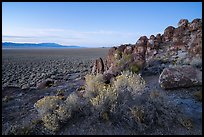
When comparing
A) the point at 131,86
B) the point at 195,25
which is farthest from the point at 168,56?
the point at 131,86

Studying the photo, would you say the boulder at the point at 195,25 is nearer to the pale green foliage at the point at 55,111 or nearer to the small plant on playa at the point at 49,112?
the pale green foliage at the point at 55,111

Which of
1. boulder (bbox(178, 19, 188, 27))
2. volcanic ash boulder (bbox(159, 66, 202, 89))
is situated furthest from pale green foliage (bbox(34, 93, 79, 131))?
boulder (bbox(178, 19, 188, 27))

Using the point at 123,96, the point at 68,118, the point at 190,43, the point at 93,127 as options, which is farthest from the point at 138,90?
the point at 190,43

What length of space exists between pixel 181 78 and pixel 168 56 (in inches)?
193

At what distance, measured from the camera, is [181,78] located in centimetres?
778

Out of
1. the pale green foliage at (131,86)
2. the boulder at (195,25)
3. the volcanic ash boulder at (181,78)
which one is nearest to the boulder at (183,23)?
the boulder at (195,25)

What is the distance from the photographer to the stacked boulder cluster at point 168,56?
7.88 m

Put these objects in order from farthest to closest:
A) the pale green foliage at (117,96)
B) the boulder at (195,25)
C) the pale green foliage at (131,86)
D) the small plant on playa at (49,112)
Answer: the boulder at (195,25), the pale green foliage at (131,86), the pale green foliage at (117,96), the small plant on playa at (49,112)

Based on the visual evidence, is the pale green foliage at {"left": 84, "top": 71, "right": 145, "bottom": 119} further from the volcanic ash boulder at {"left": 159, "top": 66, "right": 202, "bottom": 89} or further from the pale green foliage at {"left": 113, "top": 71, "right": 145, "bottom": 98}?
the volcanic ash boulder at {"left": 159, "top": 66, "right": 202, "bottom": 89}

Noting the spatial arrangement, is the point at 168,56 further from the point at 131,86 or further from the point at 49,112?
the point at 49,112

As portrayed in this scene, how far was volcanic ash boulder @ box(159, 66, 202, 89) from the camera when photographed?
7.71 metres

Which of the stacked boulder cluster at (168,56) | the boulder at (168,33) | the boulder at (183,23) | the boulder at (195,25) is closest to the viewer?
the stacked boulder cluster at (168,56)

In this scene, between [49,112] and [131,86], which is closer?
[49,112]

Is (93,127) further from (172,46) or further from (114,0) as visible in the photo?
(172,46)
